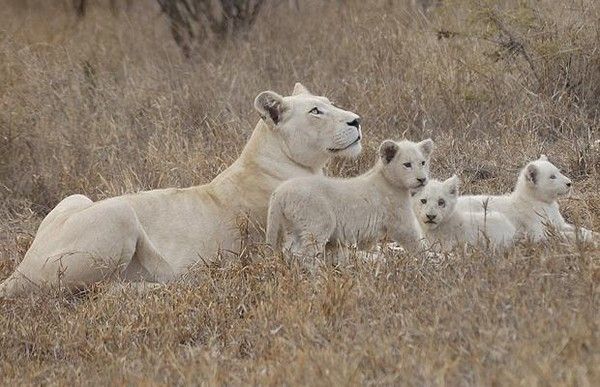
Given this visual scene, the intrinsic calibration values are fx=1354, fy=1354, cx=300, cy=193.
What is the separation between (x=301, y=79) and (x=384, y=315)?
7015 mm

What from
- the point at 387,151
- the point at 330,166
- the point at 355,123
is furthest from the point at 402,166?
the point at 330,166

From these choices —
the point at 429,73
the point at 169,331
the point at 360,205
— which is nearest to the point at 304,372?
the point at 169,331

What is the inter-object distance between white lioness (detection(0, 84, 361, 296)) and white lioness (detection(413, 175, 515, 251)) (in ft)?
1.75

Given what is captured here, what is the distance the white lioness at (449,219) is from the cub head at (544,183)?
41 cm

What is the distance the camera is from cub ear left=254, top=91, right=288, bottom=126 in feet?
26.2

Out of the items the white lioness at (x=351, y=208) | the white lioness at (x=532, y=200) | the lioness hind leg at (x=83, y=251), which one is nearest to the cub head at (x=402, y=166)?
the white lioness at (x=351, y=208)

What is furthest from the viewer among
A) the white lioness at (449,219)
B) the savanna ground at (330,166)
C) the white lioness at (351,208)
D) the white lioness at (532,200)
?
the white lioness at (532,200)

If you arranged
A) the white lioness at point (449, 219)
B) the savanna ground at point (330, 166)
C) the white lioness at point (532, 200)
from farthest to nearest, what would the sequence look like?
the white lioness at point (532, 200) < the white lioness at point (449, 219) < the savanna ground at point (330, 166)

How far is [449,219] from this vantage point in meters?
7.74

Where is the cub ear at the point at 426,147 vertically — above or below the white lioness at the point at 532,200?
above

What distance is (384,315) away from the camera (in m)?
6.00

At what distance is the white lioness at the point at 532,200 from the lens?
791 cm

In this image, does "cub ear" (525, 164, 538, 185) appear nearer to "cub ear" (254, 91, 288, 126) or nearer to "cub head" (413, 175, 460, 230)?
"cub head" (413, 175, 460, 230)

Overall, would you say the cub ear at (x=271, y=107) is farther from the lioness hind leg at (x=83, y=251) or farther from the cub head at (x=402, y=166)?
the lioness hind leg at (x=83, y=251)
